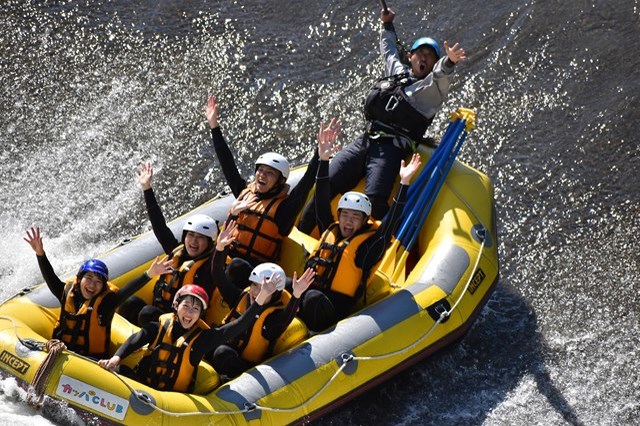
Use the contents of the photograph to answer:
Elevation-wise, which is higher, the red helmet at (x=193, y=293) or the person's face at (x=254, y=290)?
the red helmet at (x=193, y=293)

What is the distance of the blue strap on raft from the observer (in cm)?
744

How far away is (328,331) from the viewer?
6523 millimetres

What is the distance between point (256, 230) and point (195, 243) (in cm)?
46

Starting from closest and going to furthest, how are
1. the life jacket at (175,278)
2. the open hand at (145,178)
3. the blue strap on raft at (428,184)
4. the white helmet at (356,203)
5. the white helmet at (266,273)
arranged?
the white helmet at (266,273) < the life jacket at (175,278) < the white helmet at (356,203) < the open hand at (145,178) < the blue strap on raft at (428,184)

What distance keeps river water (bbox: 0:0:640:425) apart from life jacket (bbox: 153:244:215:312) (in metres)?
1.23

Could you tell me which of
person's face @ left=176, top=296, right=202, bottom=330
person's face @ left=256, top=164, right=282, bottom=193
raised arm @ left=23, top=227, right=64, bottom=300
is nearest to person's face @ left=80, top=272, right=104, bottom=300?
raised arm @ left=23, top=227, right=64, bottom=300

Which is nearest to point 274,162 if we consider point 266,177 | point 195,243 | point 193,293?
point 266,177

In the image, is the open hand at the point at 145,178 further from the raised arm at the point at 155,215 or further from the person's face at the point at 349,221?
the person's face at the point at 349,221

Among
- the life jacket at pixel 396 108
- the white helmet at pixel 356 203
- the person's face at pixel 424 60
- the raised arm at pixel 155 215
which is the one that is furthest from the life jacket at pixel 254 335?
the person's face at pixel 424 60

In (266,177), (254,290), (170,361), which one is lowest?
(170,361)

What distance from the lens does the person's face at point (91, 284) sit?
6.32 meters

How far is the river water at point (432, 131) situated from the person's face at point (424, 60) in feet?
5.00

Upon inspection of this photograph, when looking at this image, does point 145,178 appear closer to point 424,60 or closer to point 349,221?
point 349,221

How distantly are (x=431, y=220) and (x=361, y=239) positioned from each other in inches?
36.4
